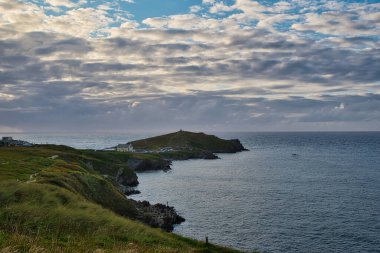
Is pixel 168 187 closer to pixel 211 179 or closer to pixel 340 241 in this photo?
pixel 211 179

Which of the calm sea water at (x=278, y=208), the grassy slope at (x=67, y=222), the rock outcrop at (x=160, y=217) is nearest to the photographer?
the grassy slope at (x=67, y=222)

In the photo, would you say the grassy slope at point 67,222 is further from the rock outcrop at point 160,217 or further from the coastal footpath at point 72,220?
the rock outcrop at point 160,217

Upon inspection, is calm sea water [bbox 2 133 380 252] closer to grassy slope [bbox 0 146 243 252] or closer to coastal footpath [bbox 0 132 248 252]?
coastal footpath [bbox 0 132 248 252]

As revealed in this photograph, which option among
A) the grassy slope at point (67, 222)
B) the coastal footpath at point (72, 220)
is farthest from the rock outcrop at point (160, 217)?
the grassy slope at point (67, 222)

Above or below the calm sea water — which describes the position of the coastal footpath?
above

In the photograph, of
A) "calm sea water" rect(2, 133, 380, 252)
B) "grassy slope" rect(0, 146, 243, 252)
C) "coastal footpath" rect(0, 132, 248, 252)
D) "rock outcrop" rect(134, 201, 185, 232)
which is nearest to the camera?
"coastal footpath" rect(0, 132, 248, 252)

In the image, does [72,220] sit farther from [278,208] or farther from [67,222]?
[278,208]

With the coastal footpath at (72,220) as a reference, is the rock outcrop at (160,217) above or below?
below

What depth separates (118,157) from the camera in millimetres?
182375

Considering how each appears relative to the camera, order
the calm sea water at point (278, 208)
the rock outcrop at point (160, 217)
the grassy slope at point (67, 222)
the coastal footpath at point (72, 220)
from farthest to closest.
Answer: the rock outcrop at point (160, 217)
the calm sea water at point (278, 208)
the grassy slope at point (67, 222)
the coastal footpath at point (72, 220)

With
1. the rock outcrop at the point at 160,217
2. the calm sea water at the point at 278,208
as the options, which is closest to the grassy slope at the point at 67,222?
the rock outcrop at the point at 160,217

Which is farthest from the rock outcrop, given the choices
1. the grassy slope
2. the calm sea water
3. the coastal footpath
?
the grassy slope

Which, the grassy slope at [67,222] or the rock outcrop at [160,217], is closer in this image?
the grassy slope at [67,222]

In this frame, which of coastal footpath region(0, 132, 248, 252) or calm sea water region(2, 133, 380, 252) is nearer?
coastal footpath region(0, 132, 248, 252)
